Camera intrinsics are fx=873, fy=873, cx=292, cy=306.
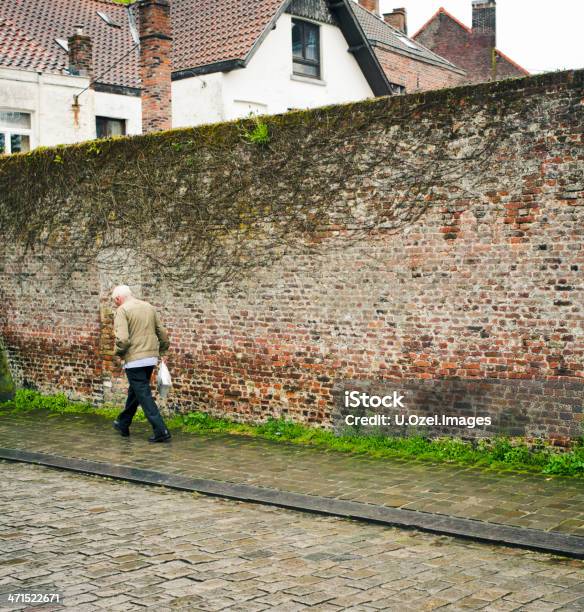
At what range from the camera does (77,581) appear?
5539 millimetres

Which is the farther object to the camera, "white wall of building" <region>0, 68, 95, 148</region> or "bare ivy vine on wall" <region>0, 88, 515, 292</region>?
"white wall of building" <region>0, 68, 95, 148</region>

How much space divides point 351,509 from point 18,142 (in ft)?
62.9

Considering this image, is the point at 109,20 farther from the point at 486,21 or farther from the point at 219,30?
the point at 486,21

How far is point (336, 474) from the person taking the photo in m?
8.58

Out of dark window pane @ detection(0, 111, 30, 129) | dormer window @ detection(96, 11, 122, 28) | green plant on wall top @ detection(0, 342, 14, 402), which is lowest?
green plant on wall top @ detection(0, 342, 14, 402)

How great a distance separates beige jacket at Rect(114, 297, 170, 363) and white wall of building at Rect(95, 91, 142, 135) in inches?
638

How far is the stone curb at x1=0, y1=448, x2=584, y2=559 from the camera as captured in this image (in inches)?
247

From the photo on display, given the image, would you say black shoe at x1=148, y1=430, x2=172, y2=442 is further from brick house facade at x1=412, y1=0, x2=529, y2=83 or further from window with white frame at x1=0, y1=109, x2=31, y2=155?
brick house facade at x1=412, y1=0, x2=529, y2=83

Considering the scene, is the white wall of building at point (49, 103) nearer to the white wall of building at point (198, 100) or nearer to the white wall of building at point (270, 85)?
the white wall of building at point (198, 100)

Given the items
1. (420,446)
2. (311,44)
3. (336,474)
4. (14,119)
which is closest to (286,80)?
(311,44)

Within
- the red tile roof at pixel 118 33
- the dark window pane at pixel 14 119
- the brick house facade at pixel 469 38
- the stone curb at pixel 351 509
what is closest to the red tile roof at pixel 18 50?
the red tile roof at pixel 118 33

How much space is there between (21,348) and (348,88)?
17.4 metres

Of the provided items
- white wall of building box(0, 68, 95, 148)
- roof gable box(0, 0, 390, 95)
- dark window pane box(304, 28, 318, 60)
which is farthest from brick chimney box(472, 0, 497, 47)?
white wall of building box(0, 68, 95, 148)

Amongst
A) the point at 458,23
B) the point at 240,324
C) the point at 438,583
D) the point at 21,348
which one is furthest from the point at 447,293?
the point at 458,23
